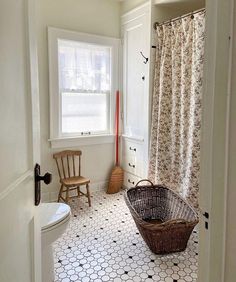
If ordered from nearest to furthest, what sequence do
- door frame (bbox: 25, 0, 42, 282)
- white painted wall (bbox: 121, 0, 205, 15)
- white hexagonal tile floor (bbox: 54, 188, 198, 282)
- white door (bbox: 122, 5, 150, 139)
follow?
door frame (bbox: 25, 0, 42, 282) < white hexagonal tile floor (bbox: 54, 188, 198, 282) < white painted wall (bbox: 121, 0, 205, 15) < white door (bbox: 122, 5, 150, 139)

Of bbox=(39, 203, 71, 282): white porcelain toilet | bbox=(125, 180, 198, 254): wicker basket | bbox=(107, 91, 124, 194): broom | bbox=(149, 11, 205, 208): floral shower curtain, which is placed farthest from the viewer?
bbox=(107, 91, 124, 194): broom

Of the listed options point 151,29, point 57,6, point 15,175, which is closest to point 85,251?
→ point 15,175

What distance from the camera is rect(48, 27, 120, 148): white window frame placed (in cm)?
305

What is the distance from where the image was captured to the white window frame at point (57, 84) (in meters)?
3.05

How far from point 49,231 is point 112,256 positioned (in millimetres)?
720

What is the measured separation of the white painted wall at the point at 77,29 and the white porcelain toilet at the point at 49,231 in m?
1.46

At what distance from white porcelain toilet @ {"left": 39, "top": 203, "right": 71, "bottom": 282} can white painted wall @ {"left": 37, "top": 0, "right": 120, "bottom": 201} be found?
1.46 m

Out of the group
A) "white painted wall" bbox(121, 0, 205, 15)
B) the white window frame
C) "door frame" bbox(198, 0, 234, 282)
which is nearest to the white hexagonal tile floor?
the white window frame

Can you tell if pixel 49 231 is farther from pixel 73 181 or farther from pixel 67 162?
pixel 67 162

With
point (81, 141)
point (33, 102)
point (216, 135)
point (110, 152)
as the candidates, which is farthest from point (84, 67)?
point (216, 135)

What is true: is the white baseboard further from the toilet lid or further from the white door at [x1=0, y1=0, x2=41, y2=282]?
the white door at [x1=0, y1=0, x2=41, y2=282]

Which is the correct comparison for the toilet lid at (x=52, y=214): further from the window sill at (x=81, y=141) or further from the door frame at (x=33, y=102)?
the window sill at (x=81, y=141)

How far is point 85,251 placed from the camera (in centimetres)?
218

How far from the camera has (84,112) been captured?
11.2ft
